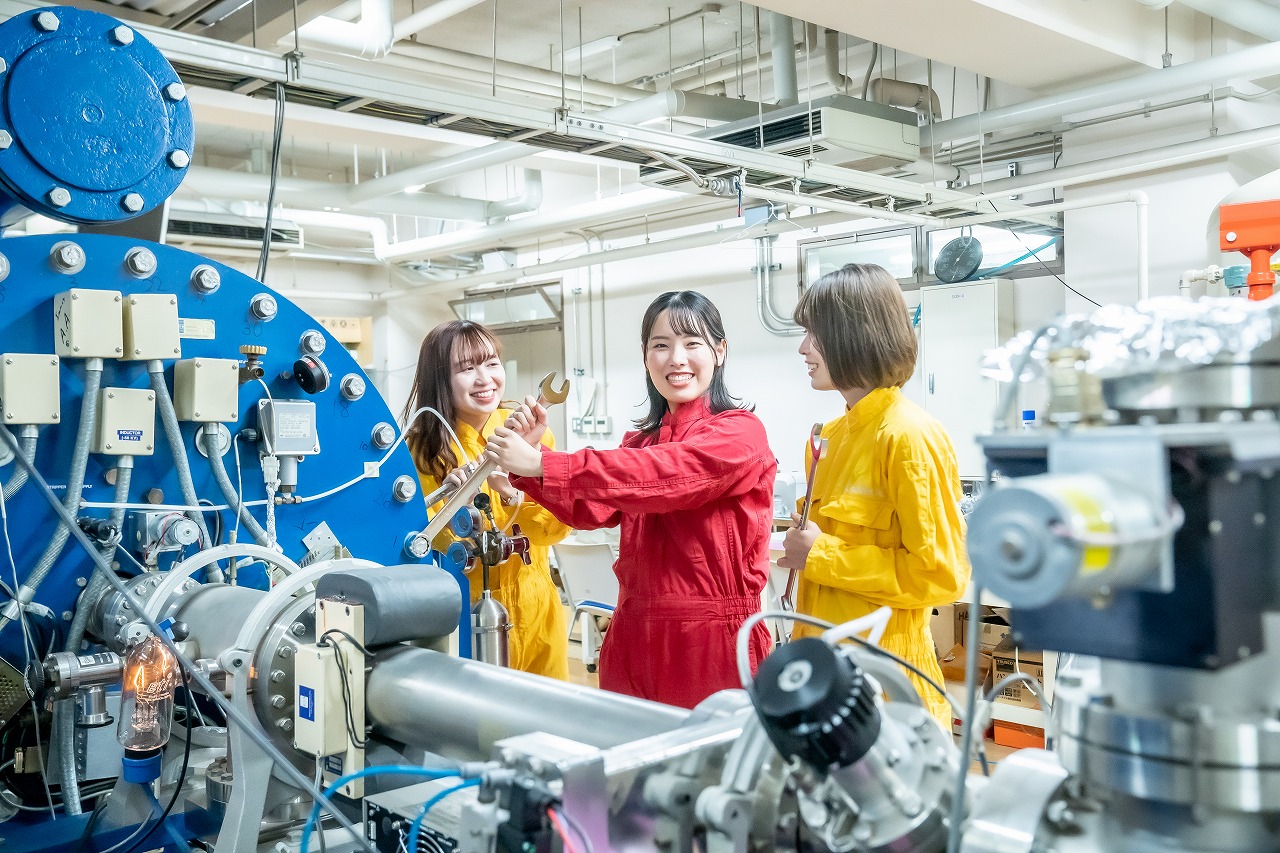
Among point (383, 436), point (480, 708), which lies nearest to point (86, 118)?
point (383, 436)

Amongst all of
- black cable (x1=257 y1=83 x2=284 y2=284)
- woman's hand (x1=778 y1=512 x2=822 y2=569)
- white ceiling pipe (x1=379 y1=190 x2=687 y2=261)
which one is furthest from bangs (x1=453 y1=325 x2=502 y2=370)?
white ceiling pipe (x1=379 y1=190 x2=687 y2=261)

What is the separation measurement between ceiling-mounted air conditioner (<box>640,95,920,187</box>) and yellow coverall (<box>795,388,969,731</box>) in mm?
1925

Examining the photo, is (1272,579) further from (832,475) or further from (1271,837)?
(832,475)

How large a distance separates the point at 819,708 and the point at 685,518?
1.24 metres

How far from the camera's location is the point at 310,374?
1.65 meters

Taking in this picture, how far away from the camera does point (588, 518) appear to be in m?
1.88

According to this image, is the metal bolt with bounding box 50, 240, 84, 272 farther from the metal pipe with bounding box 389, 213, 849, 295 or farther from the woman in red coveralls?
the metal pipe with bounding box 389, 213, 849, 295

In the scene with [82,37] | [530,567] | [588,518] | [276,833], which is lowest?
[276,833]

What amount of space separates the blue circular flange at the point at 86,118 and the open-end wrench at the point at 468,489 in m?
0.67

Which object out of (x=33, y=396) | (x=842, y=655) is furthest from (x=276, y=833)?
(x=842, y=655)

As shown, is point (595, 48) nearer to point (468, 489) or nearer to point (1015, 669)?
point (1015, 669)

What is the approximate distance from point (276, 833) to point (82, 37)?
3.62ft

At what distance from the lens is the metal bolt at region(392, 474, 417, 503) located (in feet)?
5.90

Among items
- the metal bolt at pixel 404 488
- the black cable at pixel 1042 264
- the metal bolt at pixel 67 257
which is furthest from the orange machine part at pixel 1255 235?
the metal bolt at pixel 67 257
